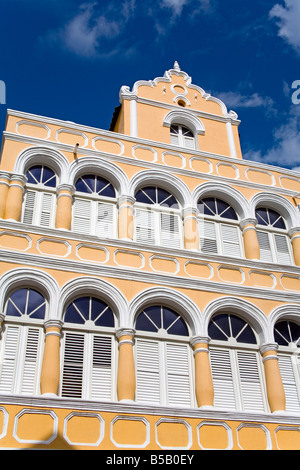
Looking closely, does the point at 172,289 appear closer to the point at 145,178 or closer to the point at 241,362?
the point at 241,362

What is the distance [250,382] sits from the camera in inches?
514

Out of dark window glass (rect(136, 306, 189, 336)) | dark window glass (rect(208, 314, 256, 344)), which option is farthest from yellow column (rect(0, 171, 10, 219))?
dark window glass (rect(208, 314, 256, 344))

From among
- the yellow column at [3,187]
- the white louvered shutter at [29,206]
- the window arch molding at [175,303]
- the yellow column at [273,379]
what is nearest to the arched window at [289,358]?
the yellow column at [273,379]

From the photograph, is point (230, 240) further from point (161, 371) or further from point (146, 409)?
point (146, 409)

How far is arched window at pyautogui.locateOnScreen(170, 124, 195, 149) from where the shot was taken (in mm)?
17384

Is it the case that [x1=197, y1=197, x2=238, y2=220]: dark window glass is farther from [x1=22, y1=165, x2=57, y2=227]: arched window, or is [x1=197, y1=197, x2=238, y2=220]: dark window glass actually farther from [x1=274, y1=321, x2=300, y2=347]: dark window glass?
[x1=22, y1=165, x2=57, y2=227]: arched window

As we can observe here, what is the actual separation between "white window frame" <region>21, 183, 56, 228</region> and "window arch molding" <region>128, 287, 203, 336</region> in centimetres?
282

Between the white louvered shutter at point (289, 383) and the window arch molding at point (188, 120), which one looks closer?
the white louvered shutter at point (289, 383)

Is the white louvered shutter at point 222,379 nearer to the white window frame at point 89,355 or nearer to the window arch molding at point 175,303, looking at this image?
the window arch molding at point 175,303

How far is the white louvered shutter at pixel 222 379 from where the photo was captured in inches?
494

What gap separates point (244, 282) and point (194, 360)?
8.44 feet

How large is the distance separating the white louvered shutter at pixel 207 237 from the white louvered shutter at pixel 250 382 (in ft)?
9.47

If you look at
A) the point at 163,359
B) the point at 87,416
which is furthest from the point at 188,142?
the point at 87,416
